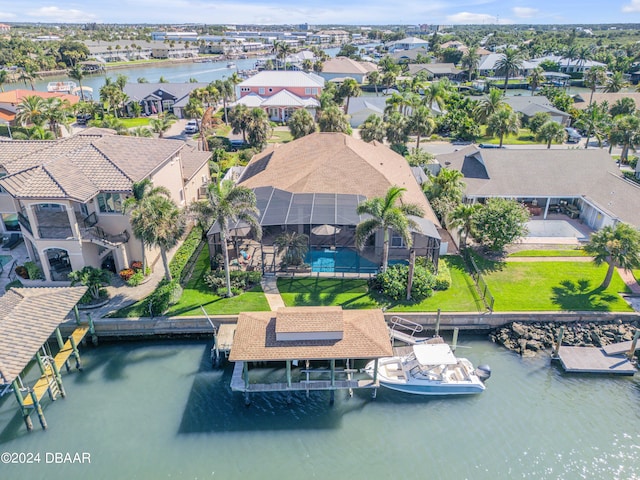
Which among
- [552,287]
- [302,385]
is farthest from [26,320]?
[552,287]

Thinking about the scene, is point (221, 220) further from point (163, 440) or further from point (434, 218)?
point (434, 218)

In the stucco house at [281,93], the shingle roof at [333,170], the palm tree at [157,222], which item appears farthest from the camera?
the stucco house at [281,93]

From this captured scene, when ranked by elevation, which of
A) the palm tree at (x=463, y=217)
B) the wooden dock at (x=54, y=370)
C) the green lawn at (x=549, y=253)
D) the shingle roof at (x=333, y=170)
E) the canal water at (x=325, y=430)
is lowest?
the canal water at (x=325, y=430)

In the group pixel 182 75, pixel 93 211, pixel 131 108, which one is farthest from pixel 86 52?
pixel 93 211

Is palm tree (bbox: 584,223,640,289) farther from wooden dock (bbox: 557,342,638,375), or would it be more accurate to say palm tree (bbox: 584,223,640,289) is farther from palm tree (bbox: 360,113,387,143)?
palm tree (bbox: 360,113,387,143)

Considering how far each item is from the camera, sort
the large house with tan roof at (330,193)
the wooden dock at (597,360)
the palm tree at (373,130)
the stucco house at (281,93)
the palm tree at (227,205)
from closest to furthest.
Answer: the wooden dock at (597,360), the palm tree at (227,205), the large house with tan roof at (330,193), the palm tree at (373,130), the stucco house at (281,93)

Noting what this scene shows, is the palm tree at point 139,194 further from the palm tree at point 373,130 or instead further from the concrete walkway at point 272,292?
the palm tree at point 373,130

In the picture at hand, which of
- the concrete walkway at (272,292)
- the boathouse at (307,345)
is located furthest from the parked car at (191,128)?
the boathouse at (307,345)
